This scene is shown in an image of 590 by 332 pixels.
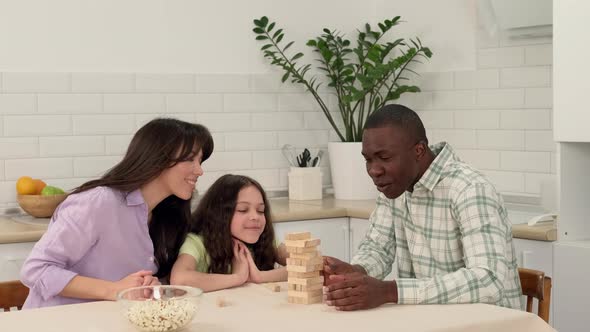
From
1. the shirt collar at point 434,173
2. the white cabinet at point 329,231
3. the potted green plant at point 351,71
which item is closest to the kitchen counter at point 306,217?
the white cabinet at point 329,231

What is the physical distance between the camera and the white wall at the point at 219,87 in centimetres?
439

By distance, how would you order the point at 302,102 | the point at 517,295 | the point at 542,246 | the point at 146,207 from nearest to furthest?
the point at 517,295 → the point at 146,207 → the point at 542,246 → the point at 302,102

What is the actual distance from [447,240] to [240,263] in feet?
2.16

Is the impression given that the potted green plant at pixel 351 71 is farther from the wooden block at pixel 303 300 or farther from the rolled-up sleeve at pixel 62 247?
the wooden block at pixel 303 300

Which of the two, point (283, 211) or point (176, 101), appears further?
point (176, 101)

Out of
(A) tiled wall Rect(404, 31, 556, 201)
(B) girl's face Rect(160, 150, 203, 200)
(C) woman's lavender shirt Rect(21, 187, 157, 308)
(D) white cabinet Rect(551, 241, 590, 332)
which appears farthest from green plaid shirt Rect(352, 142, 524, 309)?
(A) tiled wall Rect(404, 31, 556, 201)

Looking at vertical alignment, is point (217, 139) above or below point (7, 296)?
above

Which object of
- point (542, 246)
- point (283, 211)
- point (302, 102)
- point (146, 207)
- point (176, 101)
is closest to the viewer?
point (146, 207)

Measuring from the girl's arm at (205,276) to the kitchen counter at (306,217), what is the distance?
3.19ft

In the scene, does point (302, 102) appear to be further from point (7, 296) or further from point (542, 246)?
point (7, 296)

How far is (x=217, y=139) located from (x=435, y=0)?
1318 millimetres

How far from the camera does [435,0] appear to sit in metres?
4.99

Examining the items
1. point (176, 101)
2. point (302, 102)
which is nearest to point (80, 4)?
point (176, 101)

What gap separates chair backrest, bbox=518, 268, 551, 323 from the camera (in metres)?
2.80
